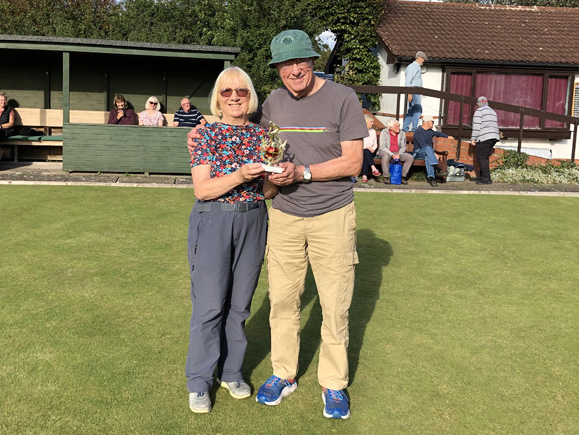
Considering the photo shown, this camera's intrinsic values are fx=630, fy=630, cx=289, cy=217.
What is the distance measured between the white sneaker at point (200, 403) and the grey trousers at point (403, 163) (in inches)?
411

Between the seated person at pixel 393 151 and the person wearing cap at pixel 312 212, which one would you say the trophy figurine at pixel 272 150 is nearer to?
the person wearing cap at pixel 312 212

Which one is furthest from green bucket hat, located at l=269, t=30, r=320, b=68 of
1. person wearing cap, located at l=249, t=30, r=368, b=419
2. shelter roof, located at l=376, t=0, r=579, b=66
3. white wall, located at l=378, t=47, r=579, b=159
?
shelter roof, located at l=376, t=0, r=579, b=66

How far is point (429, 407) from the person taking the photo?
11.9 ft

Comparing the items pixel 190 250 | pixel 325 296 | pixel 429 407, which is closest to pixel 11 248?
pixel 190 250

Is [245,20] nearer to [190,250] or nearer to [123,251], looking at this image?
[123,251]

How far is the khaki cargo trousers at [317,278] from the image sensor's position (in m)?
3.62

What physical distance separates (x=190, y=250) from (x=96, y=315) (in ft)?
5.63

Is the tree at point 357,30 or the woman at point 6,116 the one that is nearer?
the woman at point 6,116

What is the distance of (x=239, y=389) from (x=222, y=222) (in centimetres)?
101

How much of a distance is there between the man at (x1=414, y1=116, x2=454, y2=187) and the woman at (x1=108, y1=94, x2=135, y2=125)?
21.2 ft

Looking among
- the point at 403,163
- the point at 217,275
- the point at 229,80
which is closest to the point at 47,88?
the point at 403,163

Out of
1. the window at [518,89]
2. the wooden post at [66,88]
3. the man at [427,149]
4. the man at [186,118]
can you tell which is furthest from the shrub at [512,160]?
the wooden post at [66,88]

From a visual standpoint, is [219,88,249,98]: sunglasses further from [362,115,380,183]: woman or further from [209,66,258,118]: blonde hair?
[362,115,380,183]: woman

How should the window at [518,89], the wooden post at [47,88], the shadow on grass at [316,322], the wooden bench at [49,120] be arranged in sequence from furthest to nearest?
1. the window at [518,89]
2. the wooden post at [47,88]
3. the wooden bench at [49,120]
4. the shadow on grass at [316,322]
